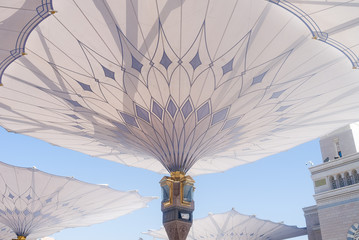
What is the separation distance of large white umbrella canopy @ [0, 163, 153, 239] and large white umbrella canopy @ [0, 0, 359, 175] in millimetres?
5037

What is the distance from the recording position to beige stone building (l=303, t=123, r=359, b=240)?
653 inches

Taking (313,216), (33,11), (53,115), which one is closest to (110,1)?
(33,11)

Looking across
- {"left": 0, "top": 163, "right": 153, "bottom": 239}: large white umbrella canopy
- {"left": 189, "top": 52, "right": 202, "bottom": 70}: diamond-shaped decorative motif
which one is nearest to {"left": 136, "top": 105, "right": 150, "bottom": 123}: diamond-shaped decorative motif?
{"left": 189, "top": 52, "right": 202, "bottom": 70}: diamond-shaped decorative motif

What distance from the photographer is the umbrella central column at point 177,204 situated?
10758 millimetres

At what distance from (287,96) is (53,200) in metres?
14.7

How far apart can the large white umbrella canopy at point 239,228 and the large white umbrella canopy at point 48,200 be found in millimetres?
5110

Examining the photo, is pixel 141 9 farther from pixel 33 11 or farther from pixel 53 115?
pixel 53 115

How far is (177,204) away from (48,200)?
11597mm

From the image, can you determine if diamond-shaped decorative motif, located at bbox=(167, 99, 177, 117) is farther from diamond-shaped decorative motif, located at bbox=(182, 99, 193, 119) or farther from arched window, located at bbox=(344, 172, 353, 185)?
arched window, located at bbox=(344, 172, 353, 185)

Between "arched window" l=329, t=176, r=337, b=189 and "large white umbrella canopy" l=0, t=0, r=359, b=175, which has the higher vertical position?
"large white umbrella canopy" l=0, t=0, r=359, b=175

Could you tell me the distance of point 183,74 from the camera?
32.8ft

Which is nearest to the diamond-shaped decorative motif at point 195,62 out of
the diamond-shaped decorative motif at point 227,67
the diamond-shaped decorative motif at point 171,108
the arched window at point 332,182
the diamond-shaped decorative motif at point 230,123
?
the diamond-shaped decorative motif at point 227,67

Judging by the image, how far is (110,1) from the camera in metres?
7.95

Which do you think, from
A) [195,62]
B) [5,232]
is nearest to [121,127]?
[195,62]
